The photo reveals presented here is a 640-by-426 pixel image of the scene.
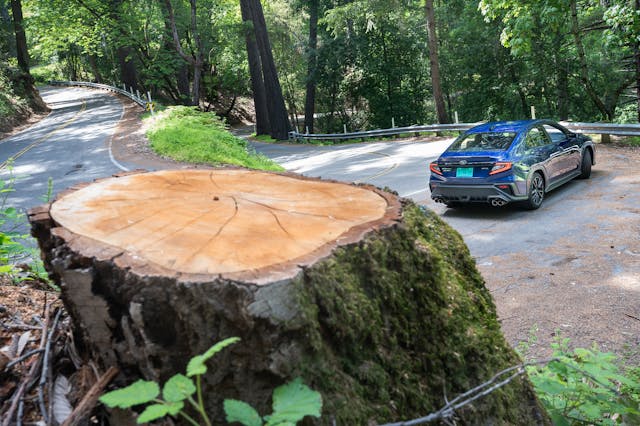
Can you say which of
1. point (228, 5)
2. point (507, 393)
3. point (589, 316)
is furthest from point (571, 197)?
point (228, 5)

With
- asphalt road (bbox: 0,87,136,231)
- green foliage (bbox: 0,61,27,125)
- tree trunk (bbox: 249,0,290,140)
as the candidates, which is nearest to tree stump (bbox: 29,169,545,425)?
asphalt road (bbox: 0,87,136,231)

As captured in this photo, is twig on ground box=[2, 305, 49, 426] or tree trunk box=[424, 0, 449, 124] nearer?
twig on ground box=[2, 305, 49, 426]

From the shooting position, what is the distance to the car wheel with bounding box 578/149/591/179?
37.3ft

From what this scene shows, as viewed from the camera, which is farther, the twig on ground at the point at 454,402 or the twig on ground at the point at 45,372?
the twig on ground at the point at 45,372

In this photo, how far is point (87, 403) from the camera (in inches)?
89.7

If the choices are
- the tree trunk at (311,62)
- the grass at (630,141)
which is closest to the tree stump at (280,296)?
the grass at (630,141)

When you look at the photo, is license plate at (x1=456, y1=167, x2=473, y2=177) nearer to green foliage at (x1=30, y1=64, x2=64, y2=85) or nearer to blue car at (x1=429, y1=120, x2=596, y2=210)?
blue car at (x1=429, y1=120, x2=596, y2=210)

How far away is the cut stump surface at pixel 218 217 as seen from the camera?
2.24 metres

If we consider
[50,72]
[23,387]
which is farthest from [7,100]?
[23,387]

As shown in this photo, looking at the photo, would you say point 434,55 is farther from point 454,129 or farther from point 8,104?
point 8,104

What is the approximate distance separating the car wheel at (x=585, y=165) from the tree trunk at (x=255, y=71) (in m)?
21.4

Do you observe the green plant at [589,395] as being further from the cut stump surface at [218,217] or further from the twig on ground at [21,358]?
the twig on ground at [21,358]

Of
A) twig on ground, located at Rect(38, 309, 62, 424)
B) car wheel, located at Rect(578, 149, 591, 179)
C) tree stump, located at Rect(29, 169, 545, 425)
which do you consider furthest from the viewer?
car wheel, located at Rect(578, 149, 591, 179)

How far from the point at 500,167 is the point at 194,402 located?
8437mm
